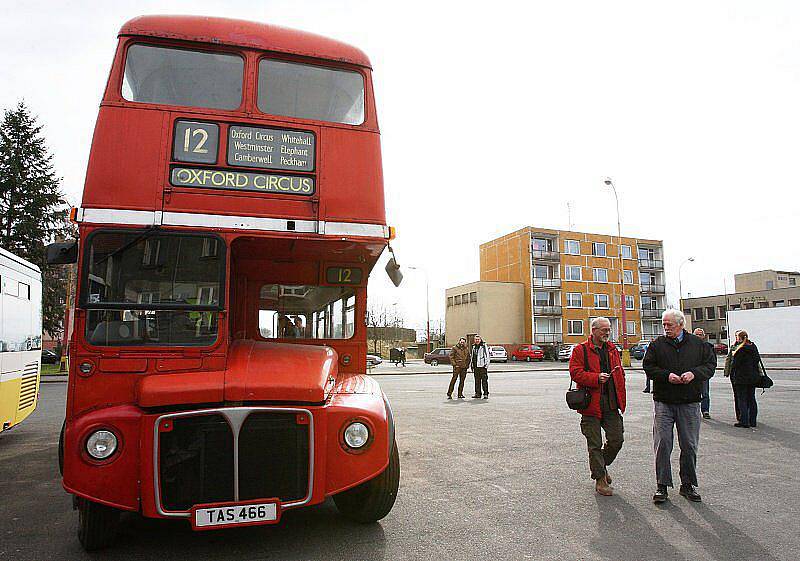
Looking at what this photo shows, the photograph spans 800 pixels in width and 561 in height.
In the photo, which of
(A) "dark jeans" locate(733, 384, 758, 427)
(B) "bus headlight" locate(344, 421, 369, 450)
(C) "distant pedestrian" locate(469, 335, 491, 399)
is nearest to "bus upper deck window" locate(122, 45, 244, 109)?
(B) "bus headlight" locate(344, 421, 369, 450)

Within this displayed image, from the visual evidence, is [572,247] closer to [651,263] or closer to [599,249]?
[599,249]

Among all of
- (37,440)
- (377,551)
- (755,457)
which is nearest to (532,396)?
(755,457)

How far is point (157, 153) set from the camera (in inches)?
204

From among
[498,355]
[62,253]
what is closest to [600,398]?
[62,253]

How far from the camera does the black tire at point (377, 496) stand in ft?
16.9

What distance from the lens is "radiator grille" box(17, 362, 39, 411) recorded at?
1020cm

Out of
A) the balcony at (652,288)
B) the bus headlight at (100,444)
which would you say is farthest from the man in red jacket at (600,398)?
the balcony at (652,288)

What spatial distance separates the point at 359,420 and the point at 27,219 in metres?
35.9

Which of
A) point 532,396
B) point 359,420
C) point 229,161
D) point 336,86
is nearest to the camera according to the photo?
point 359,420

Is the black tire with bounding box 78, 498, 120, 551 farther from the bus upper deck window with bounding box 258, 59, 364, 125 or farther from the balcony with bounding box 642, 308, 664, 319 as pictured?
the balcony with bounding box 642, 308, 664, 319

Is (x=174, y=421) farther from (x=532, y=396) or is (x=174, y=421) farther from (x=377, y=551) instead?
(x=532, y=396)

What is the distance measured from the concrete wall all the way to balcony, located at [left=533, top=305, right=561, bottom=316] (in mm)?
15639

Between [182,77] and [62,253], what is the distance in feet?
6.39

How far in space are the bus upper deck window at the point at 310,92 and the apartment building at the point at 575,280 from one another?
56.7m
